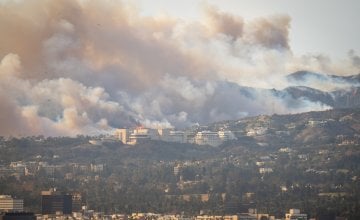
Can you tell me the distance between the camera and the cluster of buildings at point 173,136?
124312 millimetres

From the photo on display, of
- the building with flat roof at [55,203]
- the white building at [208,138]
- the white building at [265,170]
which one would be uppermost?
the white building at [208,138]

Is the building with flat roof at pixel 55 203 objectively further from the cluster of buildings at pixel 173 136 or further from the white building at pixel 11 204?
the cluster of buildings at pixel 173 136

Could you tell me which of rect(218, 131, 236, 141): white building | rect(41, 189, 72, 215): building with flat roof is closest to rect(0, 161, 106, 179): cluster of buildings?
rect(41, 189, 72, 215): building with flat roof

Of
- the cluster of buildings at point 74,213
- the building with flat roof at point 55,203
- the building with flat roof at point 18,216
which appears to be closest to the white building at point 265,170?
the cluster of buildings at point 74,213

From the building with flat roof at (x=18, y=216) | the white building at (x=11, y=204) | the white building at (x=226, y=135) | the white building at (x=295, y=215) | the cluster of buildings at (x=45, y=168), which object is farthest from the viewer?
the white building at (x=226, y=135)

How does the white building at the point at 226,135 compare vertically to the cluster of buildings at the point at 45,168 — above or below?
above

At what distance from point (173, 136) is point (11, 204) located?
101 ft

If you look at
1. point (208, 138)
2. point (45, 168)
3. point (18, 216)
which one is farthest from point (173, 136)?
point (18, 216)

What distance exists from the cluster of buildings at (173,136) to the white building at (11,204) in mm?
26582

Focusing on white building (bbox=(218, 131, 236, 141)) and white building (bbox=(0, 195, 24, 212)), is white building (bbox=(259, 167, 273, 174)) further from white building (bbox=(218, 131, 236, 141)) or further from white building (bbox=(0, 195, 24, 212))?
white building (bbox=(0, 195, 24, 212))

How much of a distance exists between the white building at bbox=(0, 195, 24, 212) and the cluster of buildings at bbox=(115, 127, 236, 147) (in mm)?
26582

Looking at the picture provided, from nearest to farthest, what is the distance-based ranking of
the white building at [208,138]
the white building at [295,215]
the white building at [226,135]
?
the white building at [295,215], the white building at [208,138], the white building at [226,135]

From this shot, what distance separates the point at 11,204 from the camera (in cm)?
9619

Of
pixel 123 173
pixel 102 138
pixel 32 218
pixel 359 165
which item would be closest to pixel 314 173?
pixel 359 165
